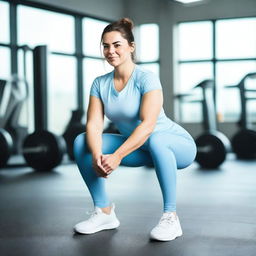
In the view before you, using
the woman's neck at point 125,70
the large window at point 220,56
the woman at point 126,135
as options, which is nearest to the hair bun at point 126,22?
the woman at point 126,135

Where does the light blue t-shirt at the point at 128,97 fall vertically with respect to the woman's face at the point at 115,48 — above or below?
below

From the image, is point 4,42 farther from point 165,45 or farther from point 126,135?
point 126,135

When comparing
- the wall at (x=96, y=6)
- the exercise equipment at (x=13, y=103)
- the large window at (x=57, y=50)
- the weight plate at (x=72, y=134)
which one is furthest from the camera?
the wall at (x=96, y=6)

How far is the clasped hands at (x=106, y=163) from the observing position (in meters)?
1.41

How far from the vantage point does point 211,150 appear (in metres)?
4.16

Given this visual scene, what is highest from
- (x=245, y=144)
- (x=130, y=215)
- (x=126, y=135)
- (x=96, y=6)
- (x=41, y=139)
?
(x=96, y=6)

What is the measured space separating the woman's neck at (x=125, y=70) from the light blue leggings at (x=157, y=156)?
22 cm

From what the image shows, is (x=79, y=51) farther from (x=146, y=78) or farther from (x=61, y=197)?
(x=146, y=78)

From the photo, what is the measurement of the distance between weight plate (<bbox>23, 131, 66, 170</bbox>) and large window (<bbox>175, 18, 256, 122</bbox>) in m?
3.87

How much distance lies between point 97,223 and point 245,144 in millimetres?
3886

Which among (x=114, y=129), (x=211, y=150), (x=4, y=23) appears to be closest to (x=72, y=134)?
(x=114, y=129)

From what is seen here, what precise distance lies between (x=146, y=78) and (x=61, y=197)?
4.03 feet

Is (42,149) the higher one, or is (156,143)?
(156,143)

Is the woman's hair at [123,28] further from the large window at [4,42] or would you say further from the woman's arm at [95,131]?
the large window at [4,42]
